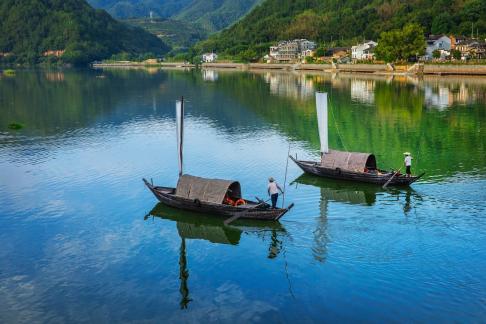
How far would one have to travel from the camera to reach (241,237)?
84.3ft

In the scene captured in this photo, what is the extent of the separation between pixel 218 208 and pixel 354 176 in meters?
11.0

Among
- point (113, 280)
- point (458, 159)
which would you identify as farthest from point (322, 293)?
point (458, 159)

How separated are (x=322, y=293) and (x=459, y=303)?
5.03m

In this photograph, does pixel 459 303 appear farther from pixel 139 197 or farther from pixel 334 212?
pixel 139 197

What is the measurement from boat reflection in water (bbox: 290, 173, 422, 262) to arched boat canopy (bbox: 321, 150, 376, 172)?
1091 mm

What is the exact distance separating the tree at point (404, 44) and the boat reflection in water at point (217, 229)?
12906cm

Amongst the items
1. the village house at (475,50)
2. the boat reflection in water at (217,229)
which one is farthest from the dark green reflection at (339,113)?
the village house at (475,50)

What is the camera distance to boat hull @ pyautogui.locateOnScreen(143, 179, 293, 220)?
2636cm

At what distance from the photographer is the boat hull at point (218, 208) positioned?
26359 mm

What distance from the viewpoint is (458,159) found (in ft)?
133

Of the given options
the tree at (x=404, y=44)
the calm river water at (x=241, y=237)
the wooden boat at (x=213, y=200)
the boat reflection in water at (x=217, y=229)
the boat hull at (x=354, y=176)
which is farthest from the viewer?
the tree at (x=404, y=44)

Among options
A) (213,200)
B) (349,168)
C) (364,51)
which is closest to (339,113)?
(349,168)

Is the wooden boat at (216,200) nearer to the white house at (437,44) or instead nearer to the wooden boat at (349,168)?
the wooden boat at (349,168)

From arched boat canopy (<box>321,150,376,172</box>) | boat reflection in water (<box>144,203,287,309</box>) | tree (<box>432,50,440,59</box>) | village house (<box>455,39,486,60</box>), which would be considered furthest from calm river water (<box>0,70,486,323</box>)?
tree (<box>432,50,440,59</box>)
